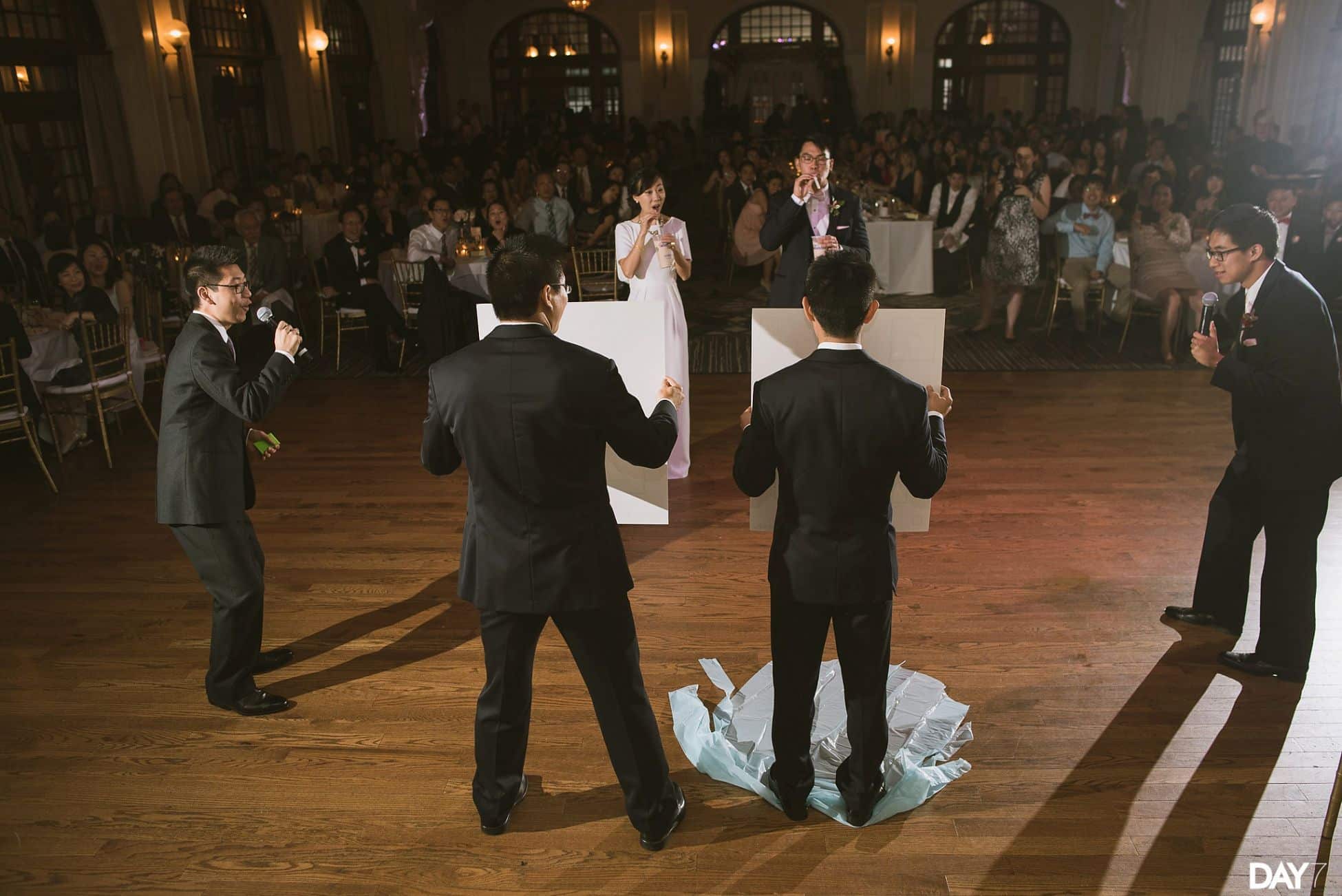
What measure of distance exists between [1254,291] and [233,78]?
1324cm

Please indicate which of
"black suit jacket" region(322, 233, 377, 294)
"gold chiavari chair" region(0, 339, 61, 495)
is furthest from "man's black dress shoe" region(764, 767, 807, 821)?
"black suit jacket" region(322, 233, 377, 294)

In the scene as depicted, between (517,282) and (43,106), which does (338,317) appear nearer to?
(43,106)

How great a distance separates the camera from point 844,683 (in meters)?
2.61

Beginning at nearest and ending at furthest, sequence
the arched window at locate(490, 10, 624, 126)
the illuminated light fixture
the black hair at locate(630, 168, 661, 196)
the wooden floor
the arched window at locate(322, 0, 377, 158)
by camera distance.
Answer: the wooden floor < the black hair at locate(630, 168, 661, 196) < the illuminated light fixture < the arched window at locate(322, 0, 377, 158) < the arched window at locate(490, 10, 624, 126)

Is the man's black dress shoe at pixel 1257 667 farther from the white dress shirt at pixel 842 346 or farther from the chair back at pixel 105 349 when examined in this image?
the chair back at pixel 105 349

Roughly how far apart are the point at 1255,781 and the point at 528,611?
211 centimetres

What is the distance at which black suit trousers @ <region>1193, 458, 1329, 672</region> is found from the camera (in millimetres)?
3217

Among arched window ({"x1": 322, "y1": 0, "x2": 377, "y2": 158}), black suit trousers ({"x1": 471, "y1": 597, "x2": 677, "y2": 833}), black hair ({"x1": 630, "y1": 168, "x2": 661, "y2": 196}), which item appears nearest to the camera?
black suit trousers ({"x1": 471, "y1": 597, "x2": 677, "y2": 833})

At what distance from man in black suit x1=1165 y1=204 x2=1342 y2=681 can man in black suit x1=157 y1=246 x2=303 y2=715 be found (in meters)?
2.90

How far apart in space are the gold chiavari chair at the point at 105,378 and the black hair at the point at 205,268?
2.97 meters

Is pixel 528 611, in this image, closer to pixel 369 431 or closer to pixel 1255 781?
pixel 1255 781

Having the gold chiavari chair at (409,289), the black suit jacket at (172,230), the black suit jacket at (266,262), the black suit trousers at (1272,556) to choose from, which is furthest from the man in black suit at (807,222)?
the black suit jacket at (172,230)

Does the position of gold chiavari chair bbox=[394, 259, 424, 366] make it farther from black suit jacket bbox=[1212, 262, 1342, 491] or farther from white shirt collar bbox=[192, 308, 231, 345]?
black suit jacket bbox=[1212, 262, 1342, 491]

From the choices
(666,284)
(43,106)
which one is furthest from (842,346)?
(43,106)
